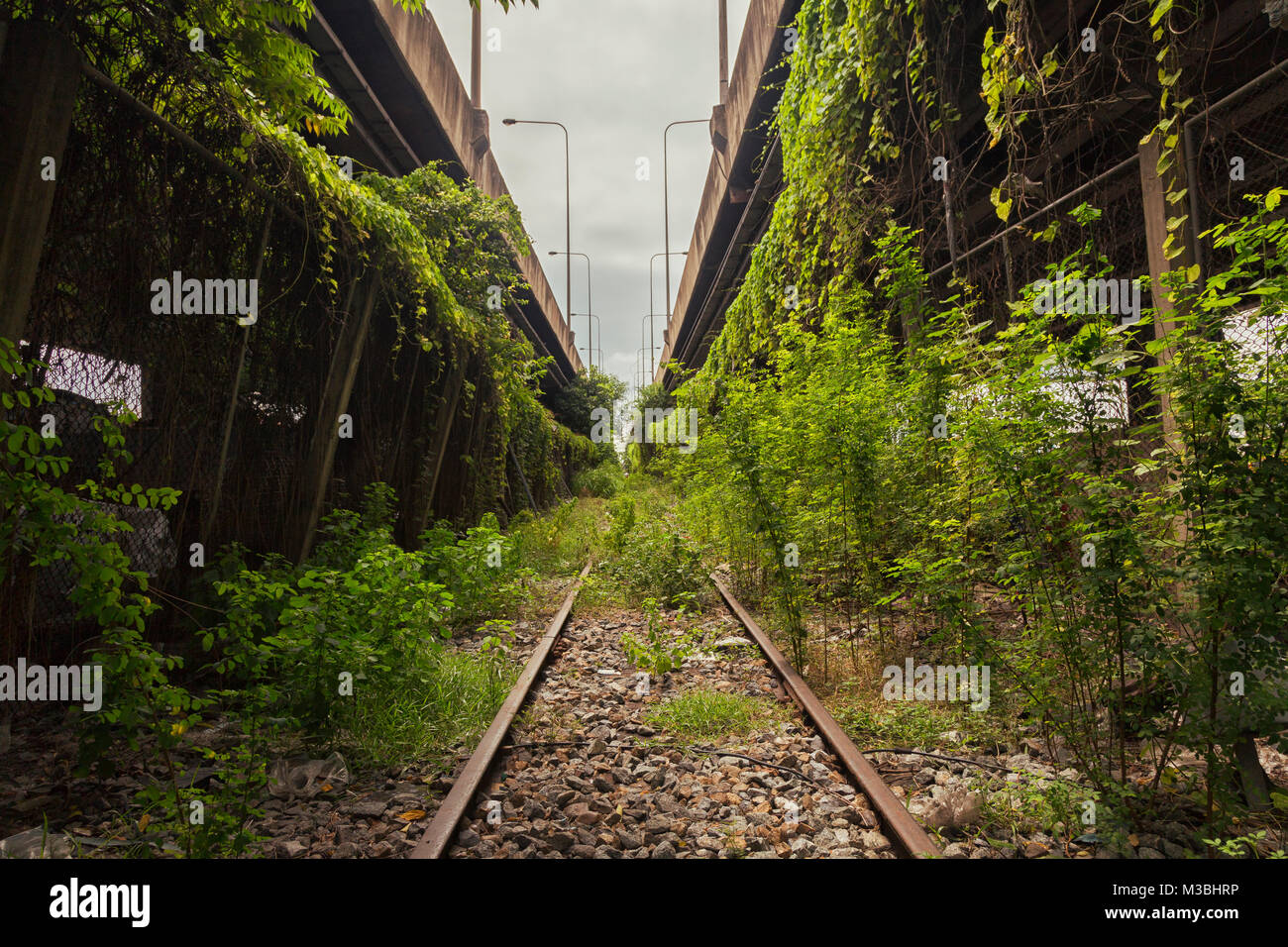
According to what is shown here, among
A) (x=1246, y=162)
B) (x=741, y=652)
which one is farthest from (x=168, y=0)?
(x=1246, y=162)

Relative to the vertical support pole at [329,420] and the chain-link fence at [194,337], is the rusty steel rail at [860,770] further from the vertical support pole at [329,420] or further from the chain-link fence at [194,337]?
the vertical support pole at [329,420]

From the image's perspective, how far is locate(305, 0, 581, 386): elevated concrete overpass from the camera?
6.98m

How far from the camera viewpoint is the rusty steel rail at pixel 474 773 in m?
2.41

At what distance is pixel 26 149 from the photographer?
8.59ft

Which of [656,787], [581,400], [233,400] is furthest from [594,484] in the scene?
[656,787]

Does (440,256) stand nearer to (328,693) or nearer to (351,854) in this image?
(328,693)

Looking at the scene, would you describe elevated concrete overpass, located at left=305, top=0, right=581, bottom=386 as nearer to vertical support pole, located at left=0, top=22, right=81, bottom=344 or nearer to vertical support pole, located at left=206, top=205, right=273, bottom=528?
vertical support pole, located at left=206, top=205, right=273, bottom=528

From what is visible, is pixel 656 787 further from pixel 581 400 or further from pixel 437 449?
pixel 581 400

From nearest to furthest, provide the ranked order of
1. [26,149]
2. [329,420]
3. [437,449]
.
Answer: [26,149]
[329,420]
[437,449]

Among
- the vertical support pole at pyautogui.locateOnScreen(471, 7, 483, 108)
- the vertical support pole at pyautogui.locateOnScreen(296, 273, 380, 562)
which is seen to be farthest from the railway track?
the vertical support pole at pyautogui.locateOnScreen(471, 7, 483, 108)

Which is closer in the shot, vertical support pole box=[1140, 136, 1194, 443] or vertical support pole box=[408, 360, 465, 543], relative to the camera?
vertical support pole box=[1140, 136, 1194, 443]

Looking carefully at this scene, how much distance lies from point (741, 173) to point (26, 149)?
12.9 m

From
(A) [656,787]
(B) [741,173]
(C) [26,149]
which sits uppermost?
(B) [741,173]

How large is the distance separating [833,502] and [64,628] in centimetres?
466
